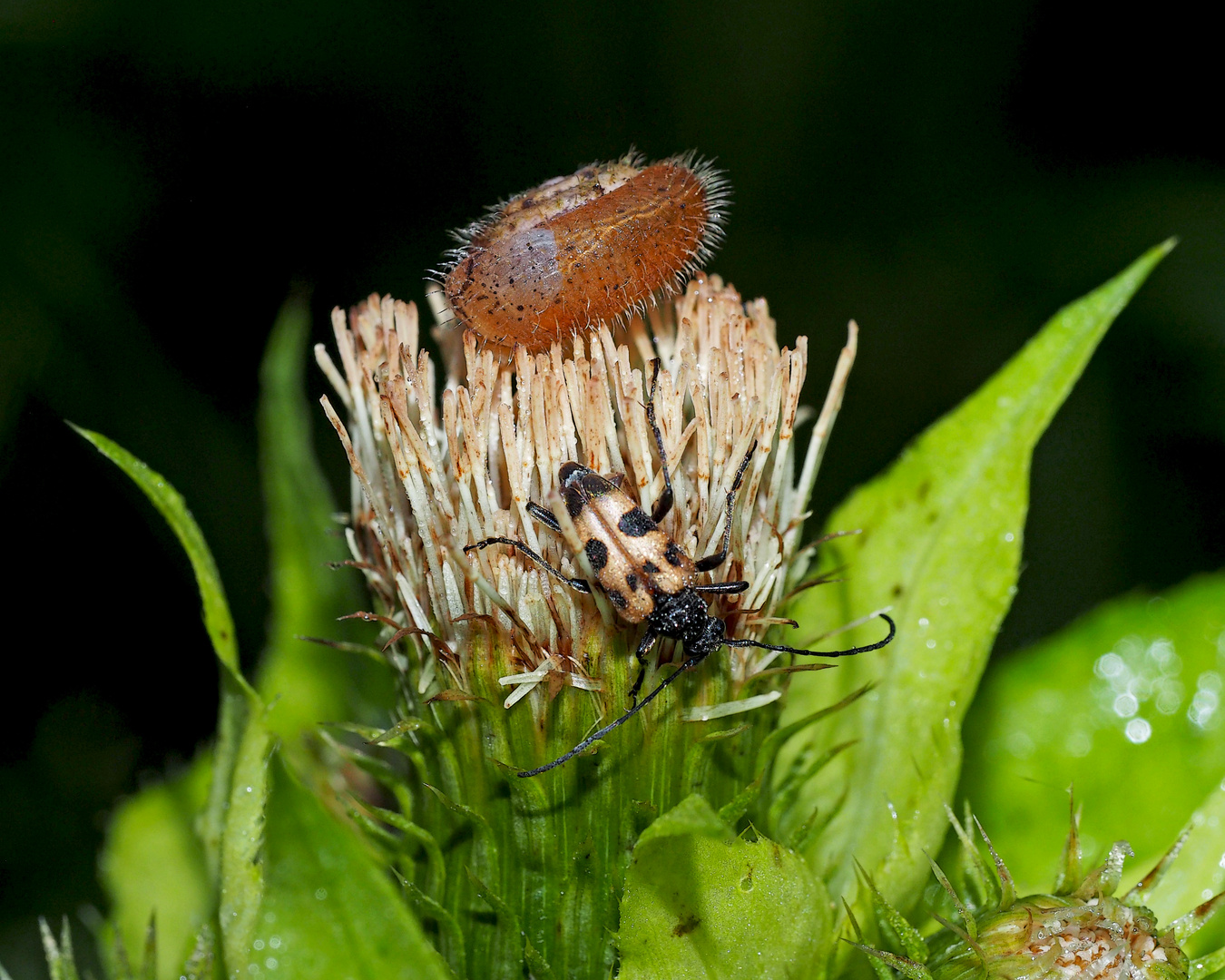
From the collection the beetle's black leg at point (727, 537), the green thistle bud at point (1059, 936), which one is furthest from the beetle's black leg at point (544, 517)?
the green thistle bud at point (1059, 936)

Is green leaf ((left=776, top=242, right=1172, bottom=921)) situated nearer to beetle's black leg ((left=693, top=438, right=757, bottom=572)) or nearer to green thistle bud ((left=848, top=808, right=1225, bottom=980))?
green thistle bud ((left=848, top=808, right=1225, bottom=980))

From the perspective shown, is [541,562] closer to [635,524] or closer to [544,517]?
[544,517]

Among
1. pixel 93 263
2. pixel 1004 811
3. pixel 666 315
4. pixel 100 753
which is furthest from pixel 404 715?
pixel 93 263

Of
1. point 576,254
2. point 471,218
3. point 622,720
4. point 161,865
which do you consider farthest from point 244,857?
point 471,218

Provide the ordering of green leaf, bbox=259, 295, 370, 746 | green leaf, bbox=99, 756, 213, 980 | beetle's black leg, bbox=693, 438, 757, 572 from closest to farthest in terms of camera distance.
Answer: beetle's black leg, bbox=693, 438, 757, 572 < green leaf, bbox=99, 756, 213, 980 < green leaf, bbox=259, 295, 370, 746

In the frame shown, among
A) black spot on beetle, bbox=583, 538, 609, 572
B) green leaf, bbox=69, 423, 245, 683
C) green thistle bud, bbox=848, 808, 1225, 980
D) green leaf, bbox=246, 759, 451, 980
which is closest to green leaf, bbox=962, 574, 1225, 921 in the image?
green thistle bud, bbox=848, 808, 1225, 980

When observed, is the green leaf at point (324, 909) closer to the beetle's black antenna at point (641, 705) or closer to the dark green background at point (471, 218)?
the beetle's black antenna at point (641, 705)
